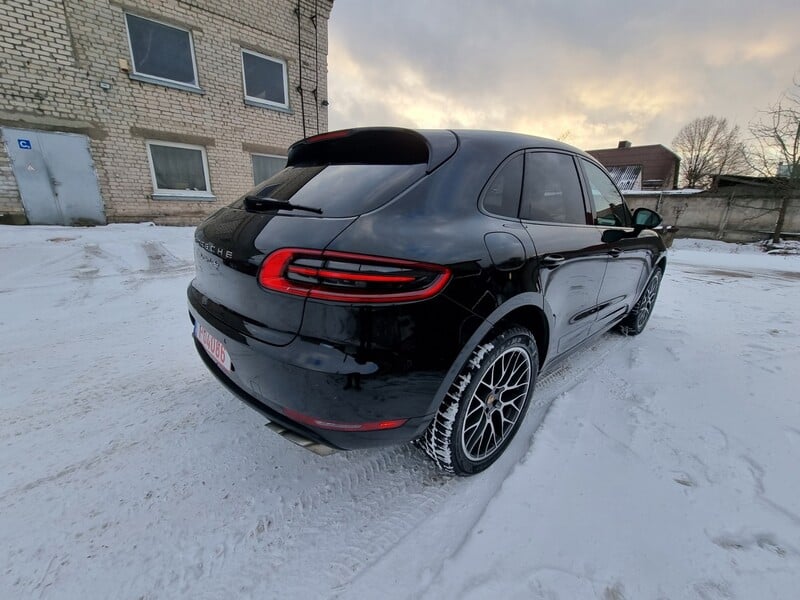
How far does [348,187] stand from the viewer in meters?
1.54

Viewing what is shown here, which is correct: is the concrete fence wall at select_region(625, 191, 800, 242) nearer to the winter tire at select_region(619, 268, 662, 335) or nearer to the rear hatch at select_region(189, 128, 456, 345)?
the winter tire at select_region(619, 268, 662, 335)

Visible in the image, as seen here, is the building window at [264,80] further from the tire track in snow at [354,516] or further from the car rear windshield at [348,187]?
the tire track in snow at [354,516]

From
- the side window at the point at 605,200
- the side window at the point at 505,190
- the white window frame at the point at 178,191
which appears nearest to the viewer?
the side window at the point at 505,190

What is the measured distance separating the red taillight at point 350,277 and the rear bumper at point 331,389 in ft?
0.63

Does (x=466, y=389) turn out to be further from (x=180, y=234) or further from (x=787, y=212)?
(x=787, y=212)

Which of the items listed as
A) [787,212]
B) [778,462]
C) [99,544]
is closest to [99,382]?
[99,544]

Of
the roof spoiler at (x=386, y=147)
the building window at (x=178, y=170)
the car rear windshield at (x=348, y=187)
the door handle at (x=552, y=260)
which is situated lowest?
the door handle at (x=552, y=260)

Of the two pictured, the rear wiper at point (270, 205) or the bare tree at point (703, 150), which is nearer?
the rear wiper at point (270, 205)

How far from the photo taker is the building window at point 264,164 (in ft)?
32.9

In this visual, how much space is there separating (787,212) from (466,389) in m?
21.2

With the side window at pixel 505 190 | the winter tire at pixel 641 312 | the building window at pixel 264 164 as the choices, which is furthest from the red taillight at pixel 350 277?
the building window at pixel 264 164

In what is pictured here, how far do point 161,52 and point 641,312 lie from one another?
1054 cm

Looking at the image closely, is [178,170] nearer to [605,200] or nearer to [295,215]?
[295,215]

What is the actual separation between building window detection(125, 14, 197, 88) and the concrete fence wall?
16644 millimetres
